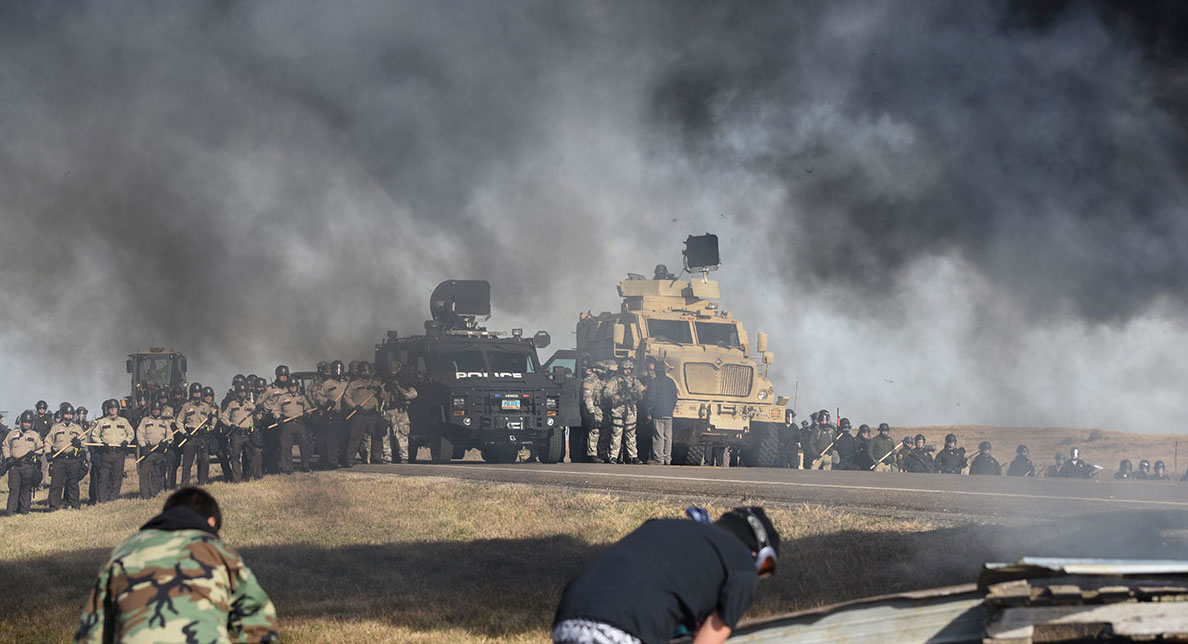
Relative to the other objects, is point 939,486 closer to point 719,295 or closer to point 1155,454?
point 719,295

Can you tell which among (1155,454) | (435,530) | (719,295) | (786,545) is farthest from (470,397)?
(1155,454)

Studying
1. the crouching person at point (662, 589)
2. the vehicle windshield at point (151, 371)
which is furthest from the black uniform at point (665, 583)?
the vehicle windshield at point (151, 371)

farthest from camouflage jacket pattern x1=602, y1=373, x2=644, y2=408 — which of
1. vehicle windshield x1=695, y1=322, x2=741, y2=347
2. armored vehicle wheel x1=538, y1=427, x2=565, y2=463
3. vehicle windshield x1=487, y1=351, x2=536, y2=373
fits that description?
vehicle windshield x1=695, y1=322, x2=741, y2=347

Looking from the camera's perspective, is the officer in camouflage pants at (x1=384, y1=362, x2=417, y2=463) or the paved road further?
the officer in camouflage pants at (x1=384, y1=362, x2=417, y2=463)

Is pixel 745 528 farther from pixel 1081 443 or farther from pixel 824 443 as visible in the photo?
pixel 1081 443

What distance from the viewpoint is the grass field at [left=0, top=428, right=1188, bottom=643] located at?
33.8ft

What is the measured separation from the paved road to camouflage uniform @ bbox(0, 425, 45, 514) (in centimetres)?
604

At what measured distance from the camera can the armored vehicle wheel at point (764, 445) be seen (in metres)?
26.8

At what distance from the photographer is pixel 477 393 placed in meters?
26.1

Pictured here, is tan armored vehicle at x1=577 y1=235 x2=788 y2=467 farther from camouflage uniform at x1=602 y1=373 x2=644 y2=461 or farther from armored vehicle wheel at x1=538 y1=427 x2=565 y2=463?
armored vehicle wheel at x1=538 y1=427 x2=565 y2=463

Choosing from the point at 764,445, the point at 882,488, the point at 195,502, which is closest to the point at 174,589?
the point at 195,502

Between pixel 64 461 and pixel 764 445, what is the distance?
13544 millimetres

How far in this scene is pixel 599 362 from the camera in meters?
26.5

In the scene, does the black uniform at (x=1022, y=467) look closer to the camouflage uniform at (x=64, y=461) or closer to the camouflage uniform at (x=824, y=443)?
the camouflage uniform at (x=824, y=443)
